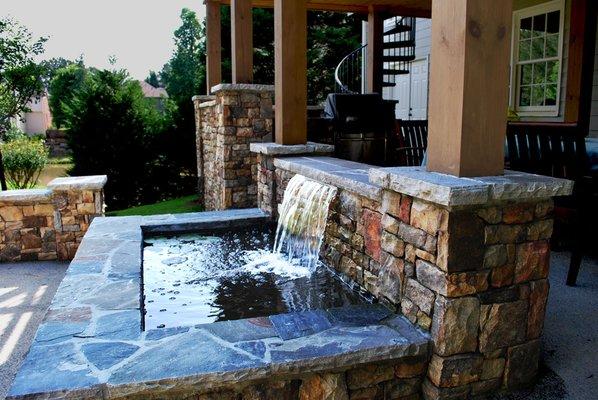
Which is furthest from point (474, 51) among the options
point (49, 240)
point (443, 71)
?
point (49, 240)

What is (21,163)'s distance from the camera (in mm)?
11102

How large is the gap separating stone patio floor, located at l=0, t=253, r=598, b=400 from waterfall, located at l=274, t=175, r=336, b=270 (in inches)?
59.5

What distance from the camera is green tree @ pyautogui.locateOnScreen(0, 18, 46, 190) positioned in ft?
33.6

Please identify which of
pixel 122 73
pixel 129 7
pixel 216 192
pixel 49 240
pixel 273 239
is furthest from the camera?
pixel 129 7

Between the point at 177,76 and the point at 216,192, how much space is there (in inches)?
790

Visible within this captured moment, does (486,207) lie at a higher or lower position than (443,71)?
lower

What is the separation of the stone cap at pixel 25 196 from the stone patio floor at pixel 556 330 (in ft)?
3.19

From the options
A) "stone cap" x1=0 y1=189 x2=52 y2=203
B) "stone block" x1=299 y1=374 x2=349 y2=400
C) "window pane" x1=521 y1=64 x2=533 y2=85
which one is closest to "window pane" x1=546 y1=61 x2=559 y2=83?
"window pane" x1=521 y1=64 x2=533 y2=85

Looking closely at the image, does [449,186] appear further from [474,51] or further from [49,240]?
[49,240]

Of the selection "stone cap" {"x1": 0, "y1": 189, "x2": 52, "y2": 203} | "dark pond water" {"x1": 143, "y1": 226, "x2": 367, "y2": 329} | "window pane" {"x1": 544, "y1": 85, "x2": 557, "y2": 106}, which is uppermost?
"window pane" {"x1": 544, "y1": 85, "x2": 557, "y2": 106}

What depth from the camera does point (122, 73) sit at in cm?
1177

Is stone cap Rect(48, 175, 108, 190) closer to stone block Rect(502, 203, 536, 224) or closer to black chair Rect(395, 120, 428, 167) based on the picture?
black chair Rect(395, 120, 428, 167)

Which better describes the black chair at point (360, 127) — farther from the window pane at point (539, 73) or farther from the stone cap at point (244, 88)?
the window pane at point (539, 73)

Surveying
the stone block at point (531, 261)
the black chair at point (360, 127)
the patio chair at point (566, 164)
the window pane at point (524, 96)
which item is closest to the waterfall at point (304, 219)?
the stone block at point (531, 261)
